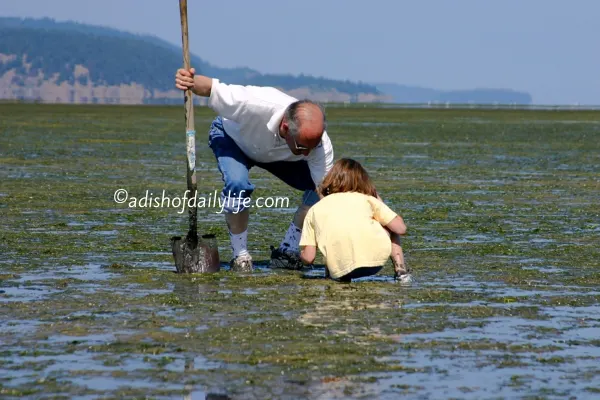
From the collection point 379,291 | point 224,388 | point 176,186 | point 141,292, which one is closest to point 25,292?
point 141,292

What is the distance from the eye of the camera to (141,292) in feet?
29.7

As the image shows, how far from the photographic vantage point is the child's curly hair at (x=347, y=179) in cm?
995

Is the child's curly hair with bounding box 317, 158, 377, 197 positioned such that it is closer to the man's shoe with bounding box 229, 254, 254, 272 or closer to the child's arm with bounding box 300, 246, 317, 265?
the child's arm with bounding box 300, 246, 317, 265

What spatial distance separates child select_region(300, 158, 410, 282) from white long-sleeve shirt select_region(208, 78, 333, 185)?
0.35 metres

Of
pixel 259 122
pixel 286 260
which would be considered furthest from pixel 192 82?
pixel 286 260

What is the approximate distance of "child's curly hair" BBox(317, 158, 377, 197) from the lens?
32.7 ft

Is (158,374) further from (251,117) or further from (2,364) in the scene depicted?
(251,117)

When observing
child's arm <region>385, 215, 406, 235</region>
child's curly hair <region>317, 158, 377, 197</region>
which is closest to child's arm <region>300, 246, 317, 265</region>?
child's curly hair <region>317, 158, 377, 197</region>

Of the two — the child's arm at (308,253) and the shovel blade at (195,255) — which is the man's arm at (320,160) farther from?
the shovel blade at (195,255)

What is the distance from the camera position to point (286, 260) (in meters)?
10.8

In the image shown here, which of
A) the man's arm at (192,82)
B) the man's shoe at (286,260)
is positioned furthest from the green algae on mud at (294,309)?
the man's arm at (192,82)

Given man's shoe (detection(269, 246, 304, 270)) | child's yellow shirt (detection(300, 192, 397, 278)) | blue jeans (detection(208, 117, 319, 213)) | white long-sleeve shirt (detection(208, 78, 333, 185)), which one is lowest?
man's shoe (detection(269, 246, 304, 270))

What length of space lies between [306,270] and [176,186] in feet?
28.7

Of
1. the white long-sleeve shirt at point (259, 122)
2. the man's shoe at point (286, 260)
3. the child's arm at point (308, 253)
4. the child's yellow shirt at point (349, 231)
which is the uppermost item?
the white long-sleeve shirt at point (259, 122)
